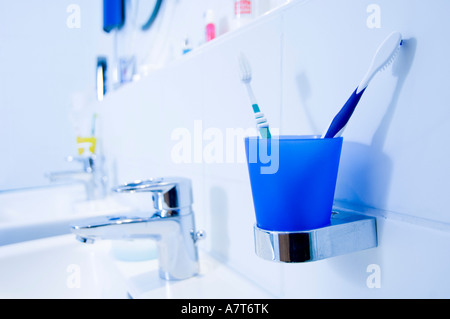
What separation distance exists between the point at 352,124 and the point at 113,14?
108cm

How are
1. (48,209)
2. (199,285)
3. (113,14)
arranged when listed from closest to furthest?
(199,285) → (48,209) → (113,14)

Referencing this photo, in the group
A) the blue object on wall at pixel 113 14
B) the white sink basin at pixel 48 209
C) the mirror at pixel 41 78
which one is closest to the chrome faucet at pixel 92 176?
the white sink basin at pixel 48 209

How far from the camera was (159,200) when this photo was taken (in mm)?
508

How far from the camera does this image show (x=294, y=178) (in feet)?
0.88

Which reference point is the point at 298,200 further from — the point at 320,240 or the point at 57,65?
the point at 57,65

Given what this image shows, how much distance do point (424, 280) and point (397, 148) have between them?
11 centimetres

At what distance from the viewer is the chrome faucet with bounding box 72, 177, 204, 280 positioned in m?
0.48

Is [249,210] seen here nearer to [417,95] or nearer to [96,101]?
[417,95]

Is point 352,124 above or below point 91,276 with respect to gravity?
above

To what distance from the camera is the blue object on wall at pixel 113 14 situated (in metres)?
1.13

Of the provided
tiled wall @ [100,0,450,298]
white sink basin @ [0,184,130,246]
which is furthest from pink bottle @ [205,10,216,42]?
white sink basin @ [0,184,130,246]

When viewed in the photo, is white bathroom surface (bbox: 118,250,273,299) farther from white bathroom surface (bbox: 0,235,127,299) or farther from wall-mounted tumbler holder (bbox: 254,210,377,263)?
wall-mounted tumbler holder (bbox: 254,210,377,263)

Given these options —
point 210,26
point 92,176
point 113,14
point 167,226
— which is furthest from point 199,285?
point 113,14

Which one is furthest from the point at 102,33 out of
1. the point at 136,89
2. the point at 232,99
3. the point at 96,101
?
the point at 232,99
